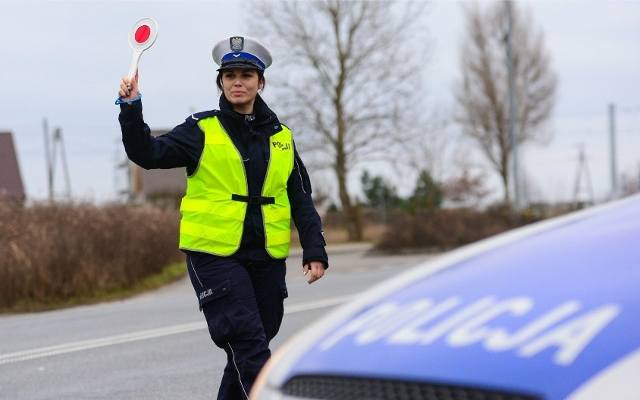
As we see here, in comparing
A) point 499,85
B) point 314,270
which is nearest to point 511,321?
point 314,270

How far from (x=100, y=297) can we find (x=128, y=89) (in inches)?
387

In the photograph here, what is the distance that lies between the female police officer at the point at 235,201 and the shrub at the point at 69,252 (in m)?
8.89

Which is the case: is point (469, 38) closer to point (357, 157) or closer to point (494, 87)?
point (494, 87)

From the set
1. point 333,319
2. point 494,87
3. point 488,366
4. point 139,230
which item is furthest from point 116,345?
point 494,87

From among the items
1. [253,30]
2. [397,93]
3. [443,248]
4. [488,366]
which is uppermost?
[253,30]

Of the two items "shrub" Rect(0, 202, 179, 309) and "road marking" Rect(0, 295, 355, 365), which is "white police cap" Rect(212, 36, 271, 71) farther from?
"shrub" Rect(0, 202, 179, 309)

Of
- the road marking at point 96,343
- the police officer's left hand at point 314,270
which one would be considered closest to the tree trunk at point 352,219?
the road marking at point 96,343

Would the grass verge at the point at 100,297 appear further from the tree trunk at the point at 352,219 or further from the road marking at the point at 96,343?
the tree trunk at the point at 352,219

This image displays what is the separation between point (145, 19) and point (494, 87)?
140 feet

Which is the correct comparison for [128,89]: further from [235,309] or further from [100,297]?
[100,297]

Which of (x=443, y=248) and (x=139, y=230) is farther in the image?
(x=443, y=248)

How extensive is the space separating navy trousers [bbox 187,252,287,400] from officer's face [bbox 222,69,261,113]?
2.19 feet

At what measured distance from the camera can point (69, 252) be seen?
42.4 feet

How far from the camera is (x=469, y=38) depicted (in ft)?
152
